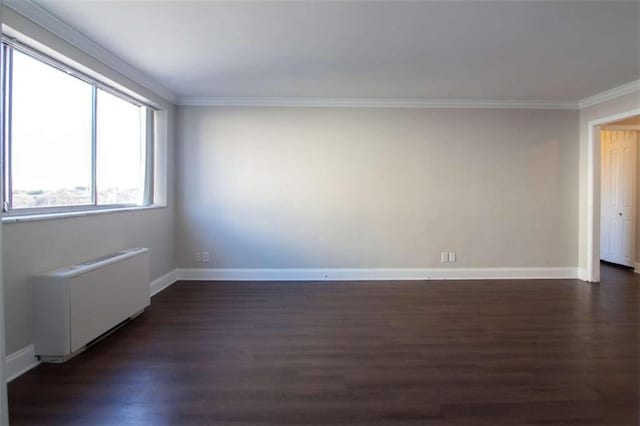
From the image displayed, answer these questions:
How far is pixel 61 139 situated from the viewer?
3.00 m

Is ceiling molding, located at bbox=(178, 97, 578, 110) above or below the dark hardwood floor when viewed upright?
above

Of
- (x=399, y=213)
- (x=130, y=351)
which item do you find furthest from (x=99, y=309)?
(x=399, y=213)

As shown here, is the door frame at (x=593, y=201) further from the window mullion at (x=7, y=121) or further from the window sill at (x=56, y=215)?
the window mullion at (x=7, y=121)

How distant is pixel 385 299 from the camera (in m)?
4.18

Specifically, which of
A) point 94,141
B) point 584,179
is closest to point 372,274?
point 584,179

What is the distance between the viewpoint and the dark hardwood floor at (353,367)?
205 centimetres

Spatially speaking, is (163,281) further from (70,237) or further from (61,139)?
(61,139)

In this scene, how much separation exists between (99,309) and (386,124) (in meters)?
3.99

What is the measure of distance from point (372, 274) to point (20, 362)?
3826 mm

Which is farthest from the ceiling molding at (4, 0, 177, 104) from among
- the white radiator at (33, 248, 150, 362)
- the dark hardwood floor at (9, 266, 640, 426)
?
the dark hardwood floor at (9, 266, 640, 426)

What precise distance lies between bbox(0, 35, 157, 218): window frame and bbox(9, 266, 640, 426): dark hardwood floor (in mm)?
1135

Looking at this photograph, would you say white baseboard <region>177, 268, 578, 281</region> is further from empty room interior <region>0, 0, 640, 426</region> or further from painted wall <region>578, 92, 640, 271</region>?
painted wall <region>578, 92, 640, 271</region>

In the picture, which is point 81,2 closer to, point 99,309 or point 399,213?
point 99,309

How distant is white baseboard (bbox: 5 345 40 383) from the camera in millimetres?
2385
